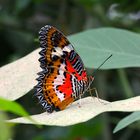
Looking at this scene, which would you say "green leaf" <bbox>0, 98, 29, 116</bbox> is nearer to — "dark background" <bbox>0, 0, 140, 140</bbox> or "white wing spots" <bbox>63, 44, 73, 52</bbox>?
"white wing spots" <bbox>63, 44, 73, 52</bbox>

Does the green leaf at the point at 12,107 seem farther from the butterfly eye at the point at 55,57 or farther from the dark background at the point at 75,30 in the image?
the dark background at the point at 75,30

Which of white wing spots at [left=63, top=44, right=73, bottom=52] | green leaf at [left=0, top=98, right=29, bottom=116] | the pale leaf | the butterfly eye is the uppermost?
white wing spots at [left=63, top=44, right=73, bottom=52]

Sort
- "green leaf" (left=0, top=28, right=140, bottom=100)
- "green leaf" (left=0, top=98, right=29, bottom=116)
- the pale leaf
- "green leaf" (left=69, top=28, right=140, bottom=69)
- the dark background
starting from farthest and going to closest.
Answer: the dark background, "green leaf" (left=69, top=28, right=140, bottom=69), "green leaf" (left=0, top=28, right=140, bottom=100), the pale leaf, "green leaf" (left=0, top=98, right=29, bottom=116)

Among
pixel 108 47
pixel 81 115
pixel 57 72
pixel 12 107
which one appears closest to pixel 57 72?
pixel 57 72

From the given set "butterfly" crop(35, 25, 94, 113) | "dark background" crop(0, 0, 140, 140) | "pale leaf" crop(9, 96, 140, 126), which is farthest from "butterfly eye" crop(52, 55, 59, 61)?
"dark background" crop(0, 0, 140, 140)

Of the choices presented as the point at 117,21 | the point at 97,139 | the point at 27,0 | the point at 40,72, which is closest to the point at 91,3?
the point at 117,21

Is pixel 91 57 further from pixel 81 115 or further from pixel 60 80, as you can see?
pixel 81 115

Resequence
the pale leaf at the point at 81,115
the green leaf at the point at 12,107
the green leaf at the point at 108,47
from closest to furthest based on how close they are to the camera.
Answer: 1. the green leaf at the point at 12,107
2. the pale leaf at the point at 81,115
3. the green leaf at the point at 108,47

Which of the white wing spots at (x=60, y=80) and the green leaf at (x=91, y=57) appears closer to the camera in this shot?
the green leaf at (x=91, y=57)

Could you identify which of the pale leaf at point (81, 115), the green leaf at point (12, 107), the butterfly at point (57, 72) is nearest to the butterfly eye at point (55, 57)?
the butterfly at point (57, 72)
